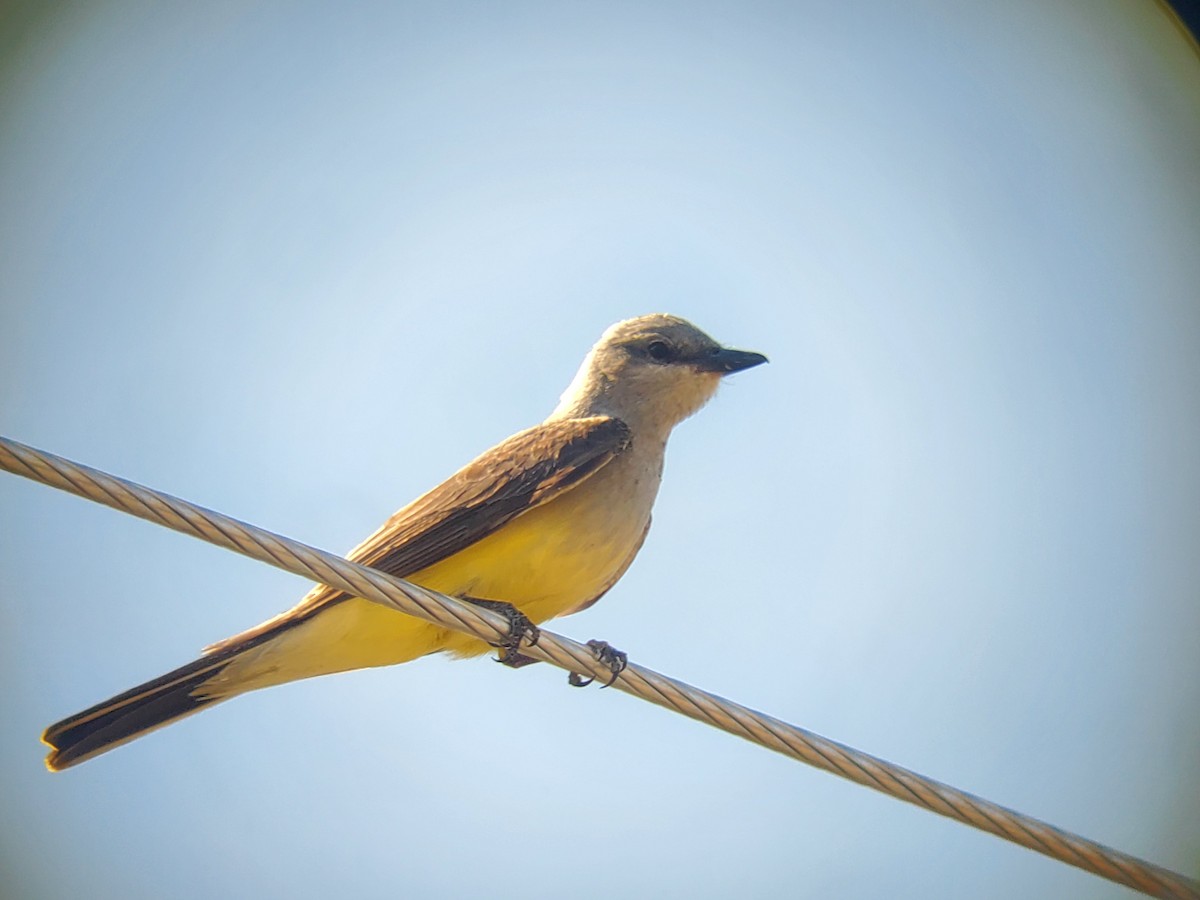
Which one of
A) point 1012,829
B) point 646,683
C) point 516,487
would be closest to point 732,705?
point 646,683

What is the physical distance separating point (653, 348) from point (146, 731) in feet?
9.65

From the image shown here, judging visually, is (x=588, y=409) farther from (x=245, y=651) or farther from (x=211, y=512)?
(x=211, y=512)

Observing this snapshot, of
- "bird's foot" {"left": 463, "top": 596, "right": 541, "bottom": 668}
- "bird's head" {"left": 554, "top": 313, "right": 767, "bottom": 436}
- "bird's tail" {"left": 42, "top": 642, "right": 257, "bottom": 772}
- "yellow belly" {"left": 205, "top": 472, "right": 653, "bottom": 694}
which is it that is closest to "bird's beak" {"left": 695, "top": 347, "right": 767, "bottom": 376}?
"bird's head" {"left": 554, "top": 313, "right": 767, "bottom": 436}

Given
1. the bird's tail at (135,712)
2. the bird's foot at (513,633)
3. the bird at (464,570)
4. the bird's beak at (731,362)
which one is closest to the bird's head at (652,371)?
the bird's beak at (731,362)

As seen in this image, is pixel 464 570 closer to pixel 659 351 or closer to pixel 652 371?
pixel 652 371

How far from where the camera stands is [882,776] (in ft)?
12.0

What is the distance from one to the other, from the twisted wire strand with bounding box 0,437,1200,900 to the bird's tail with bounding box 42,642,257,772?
1.59 meters

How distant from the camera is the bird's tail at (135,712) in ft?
16.2

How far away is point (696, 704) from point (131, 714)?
7.70 feet

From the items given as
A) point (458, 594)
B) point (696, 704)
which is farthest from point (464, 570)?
point (696, 704)

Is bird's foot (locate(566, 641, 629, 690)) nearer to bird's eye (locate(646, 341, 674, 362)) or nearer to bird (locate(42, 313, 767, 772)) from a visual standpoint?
bird (locate(42, 313, 767, 772))

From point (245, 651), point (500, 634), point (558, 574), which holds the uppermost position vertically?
point (558, 574)

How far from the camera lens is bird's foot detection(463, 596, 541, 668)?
4.51 m

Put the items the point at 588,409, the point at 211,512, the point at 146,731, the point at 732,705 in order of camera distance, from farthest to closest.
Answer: the point at 588,409
the point at 146,731
the point at 732,705
the point at 211,512
